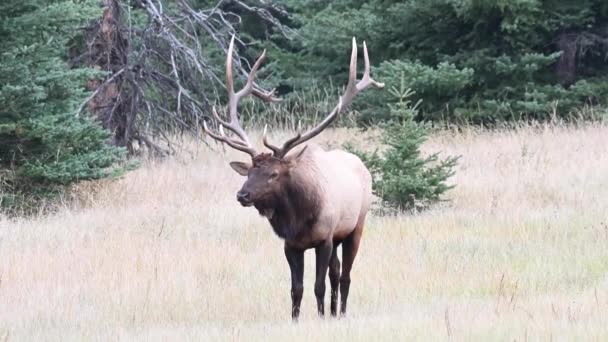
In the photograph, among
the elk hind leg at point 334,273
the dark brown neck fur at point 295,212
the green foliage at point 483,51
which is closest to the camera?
the dark brown neck fur at point 295,212

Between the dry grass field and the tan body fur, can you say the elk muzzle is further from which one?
the dry grass field

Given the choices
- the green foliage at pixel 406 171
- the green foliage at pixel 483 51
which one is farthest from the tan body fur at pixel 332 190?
the green foliage at pixel 483 51

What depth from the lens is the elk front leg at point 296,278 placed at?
800 cm

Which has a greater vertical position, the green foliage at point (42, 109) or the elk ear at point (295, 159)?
the green foliage at point (42, 109)

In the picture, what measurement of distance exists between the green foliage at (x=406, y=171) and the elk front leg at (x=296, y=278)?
14.6 ft

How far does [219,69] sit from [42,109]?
4733mm

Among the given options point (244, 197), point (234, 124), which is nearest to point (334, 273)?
point (244, 197)

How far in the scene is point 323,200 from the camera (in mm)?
8055

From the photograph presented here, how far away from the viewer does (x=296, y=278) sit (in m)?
8.03

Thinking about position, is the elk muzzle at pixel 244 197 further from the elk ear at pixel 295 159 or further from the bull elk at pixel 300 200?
the elk ear at pixel 295 159

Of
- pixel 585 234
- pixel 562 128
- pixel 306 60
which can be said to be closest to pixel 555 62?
pixel 562 128

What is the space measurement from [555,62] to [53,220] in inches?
422

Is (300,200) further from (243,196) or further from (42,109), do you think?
(42,109)

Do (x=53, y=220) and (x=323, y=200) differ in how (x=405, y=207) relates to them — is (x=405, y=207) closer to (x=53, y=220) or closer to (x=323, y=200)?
(x=53, y=220)
